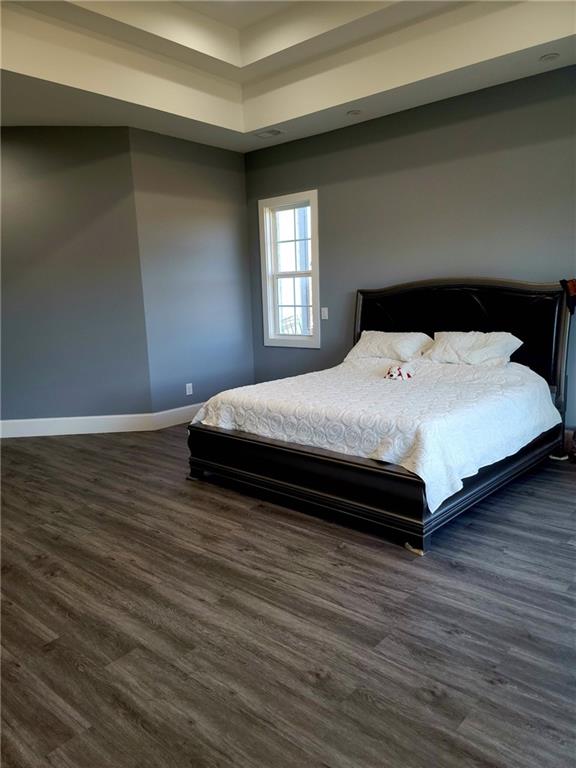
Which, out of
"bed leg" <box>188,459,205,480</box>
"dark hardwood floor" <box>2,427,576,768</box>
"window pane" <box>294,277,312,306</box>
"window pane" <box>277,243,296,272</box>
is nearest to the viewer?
"dark hardwood floor" <box>2,427,576,768</box>

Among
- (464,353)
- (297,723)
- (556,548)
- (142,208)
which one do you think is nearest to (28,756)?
(297,723)

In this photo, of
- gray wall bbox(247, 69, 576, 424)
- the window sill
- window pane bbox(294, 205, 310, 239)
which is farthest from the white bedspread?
window pane bbox(294, 205, 310, 239)

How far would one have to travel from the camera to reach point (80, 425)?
514 centimetres

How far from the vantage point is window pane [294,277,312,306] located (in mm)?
5660

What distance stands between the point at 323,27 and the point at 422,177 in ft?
4.62

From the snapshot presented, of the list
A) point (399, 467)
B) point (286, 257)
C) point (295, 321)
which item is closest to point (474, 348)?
point (399, 467)

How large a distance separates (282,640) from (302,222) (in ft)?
14.9

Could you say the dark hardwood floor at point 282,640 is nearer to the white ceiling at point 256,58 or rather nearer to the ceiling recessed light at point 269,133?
the white ceiling at point 256,58

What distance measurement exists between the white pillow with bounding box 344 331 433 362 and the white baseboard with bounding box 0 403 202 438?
211 cm

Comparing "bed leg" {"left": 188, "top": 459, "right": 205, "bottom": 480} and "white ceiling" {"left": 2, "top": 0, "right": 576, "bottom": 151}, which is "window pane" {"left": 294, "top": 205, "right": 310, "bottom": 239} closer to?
"white ceiling" {"left": 2, "top": 0, "right": 576, "bottom": 151}

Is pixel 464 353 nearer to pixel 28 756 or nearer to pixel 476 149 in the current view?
pixel 476 149

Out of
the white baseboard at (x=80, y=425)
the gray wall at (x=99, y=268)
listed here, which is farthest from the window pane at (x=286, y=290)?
the white baseboard at (x=80, y=425)

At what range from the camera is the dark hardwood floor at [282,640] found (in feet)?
5.02

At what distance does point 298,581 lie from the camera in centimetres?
238
